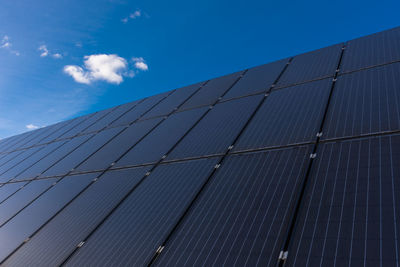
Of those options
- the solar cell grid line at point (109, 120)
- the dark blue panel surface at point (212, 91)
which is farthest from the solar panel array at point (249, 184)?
the solar cell grid line at point (109, 120)

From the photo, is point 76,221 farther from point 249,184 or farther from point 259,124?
point 259,124

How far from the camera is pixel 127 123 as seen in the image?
10.2 m

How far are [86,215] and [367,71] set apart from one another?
19.6ft

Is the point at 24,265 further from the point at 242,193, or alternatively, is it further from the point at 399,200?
the point at 399,200

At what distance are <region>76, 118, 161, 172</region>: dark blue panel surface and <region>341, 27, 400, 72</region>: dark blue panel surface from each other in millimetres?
5328

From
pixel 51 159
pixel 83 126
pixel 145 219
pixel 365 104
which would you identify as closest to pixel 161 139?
pixel 145 219

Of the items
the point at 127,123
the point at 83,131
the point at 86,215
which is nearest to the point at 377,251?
the point at 86,215

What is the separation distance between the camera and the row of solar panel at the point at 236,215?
8.95ft

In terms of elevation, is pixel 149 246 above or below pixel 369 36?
below

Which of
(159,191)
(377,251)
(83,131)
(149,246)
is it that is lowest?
(149,246)

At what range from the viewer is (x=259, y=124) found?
18.0 feet

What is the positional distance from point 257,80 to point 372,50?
111 inches

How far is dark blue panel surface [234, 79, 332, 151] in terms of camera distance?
A: 15.2ft

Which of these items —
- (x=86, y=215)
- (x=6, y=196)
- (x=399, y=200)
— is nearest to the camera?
(x=399, y=200)
